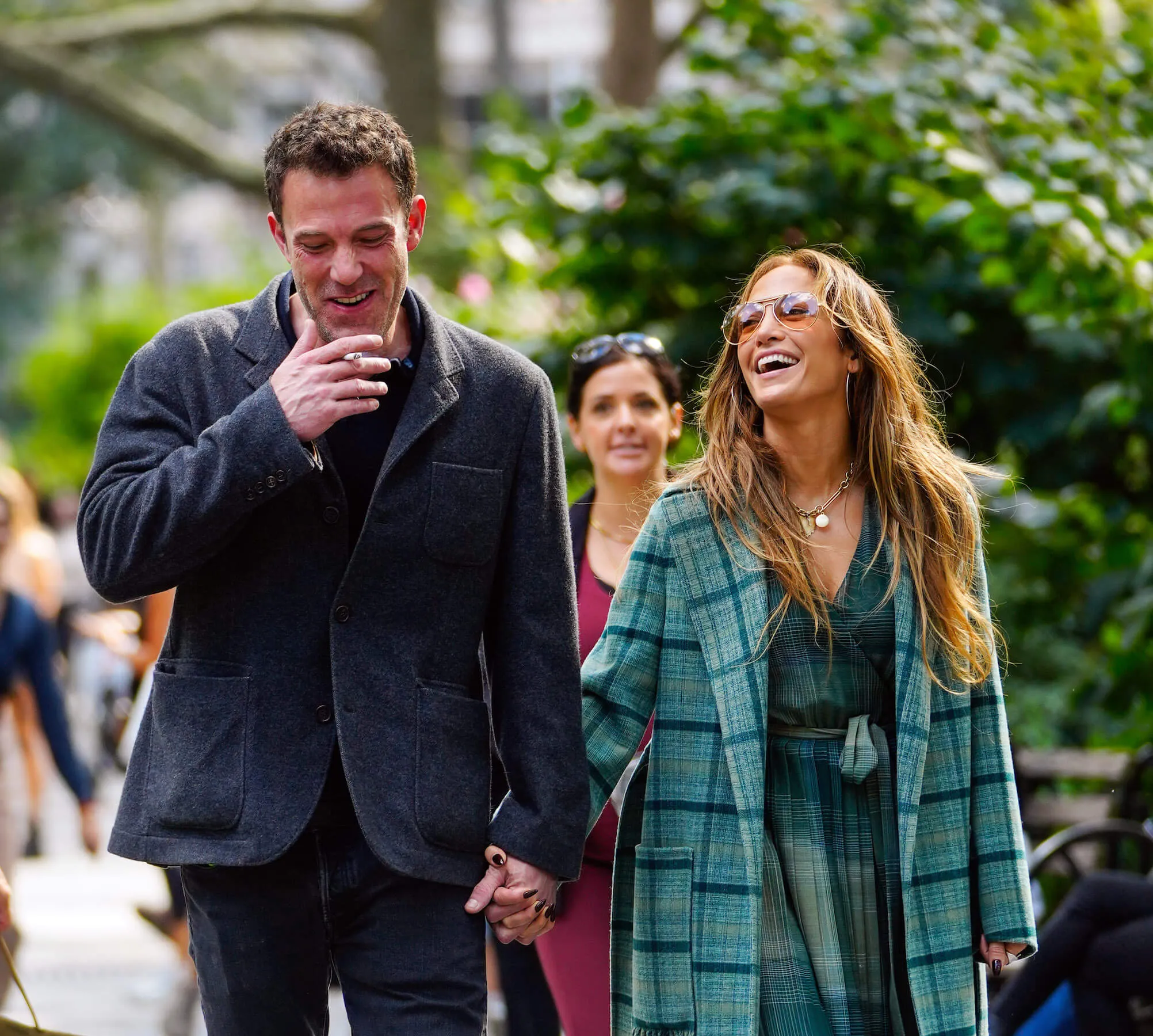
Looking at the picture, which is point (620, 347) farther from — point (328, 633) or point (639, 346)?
point (328, 633)

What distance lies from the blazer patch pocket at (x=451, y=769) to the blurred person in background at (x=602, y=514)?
3.21 feet

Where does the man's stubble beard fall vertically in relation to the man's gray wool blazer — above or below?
above

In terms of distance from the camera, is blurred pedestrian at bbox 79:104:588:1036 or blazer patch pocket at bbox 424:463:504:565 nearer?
blurred pedestrian at bbox 79:104:588:1036

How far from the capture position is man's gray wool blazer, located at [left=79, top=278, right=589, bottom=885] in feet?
9.34

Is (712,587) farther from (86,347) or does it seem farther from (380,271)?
(86,347)

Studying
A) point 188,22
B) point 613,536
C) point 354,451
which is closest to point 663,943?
point 354,451

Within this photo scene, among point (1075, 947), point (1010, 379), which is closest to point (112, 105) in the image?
point (1010, 379)

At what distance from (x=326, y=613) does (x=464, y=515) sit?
0.30 metres

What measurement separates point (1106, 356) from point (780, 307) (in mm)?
3134

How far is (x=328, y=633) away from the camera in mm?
2977

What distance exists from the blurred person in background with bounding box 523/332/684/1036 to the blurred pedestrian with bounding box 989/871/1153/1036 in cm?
109

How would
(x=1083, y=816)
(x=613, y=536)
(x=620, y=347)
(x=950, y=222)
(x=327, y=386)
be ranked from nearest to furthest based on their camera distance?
(x=327, y=386), (x=613, y=536), (x=620, y=347), (x=950, y=222), (x=1083, y=816)

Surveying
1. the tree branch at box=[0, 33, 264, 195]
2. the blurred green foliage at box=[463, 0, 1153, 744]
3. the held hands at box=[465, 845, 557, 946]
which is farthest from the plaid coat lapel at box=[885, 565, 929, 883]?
the tree branch at box=[0, 33, 264, 195]

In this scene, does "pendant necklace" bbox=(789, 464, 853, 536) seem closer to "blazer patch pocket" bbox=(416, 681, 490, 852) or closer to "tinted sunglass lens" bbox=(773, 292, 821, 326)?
"tinted sunglass lens" bbox=(773, 292, 821, 326)
